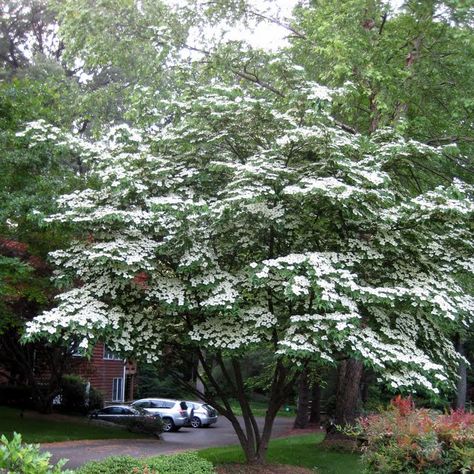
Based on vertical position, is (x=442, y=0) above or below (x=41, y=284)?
above

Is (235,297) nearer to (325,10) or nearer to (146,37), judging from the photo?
(325,10)

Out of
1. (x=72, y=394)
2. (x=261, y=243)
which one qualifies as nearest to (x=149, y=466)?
(x=261, y=243)

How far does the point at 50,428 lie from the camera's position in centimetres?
1819

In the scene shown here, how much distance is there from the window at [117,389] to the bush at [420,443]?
2453cm

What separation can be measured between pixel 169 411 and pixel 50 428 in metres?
7.09

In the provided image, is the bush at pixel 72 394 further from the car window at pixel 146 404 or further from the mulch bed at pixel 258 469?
the mulch bed at pixel 258 469

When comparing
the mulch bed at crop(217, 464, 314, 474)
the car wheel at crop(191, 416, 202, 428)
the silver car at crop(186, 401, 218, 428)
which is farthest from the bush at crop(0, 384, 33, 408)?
the mulch bed at crop(217, 464, 314, 474)

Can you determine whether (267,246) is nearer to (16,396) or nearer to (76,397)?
(76,397)

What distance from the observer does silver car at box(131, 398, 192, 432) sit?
24405 mm

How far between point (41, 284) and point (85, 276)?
13.2ft

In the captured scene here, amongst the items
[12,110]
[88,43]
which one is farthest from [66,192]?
[88,43]

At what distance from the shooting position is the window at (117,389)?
3030cm

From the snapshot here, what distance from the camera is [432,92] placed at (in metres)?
13.8

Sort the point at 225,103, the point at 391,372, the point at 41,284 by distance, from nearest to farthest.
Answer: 1. the point at 391,372
2. the point at 225,103
3. the point at 41,284
